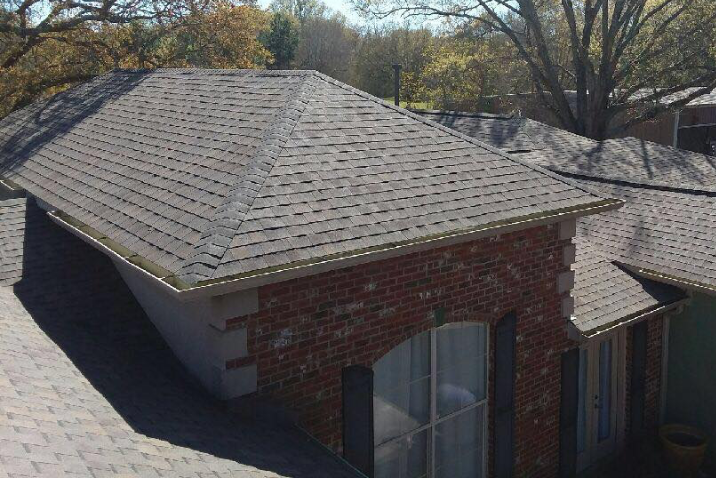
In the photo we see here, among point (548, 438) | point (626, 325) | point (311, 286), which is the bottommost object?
point (548, 438)

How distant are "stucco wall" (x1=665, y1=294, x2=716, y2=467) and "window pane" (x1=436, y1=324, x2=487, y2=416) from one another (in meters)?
4.32

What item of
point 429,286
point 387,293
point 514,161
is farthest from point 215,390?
point 514,161

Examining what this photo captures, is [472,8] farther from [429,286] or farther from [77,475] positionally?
[77,475]

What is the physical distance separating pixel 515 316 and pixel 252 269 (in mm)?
3975

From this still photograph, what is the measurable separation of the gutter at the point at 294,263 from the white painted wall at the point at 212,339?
14 cm

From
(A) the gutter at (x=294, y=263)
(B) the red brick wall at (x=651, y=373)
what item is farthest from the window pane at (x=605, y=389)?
(A) the gutter at (x=294, y=263)

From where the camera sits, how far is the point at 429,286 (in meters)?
7.49

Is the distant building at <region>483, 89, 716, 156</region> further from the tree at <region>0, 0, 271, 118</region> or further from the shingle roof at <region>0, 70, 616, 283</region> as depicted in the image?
the shingle roof at <region>0, 70, 616, 283</region>

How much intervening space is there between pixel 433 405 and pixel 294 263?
296cm

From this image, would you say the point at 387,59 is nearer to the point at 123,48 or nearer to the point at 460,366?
the point at 123,48

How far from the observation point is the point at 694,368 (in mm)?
10805

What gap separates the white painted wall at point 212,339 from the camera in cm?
612

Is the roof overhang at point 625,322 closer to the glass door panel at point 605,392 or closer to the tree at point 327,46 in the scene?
the glass door panel at point 605,392

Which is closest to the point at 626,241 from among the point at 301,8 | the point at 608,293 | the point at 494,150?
the point at 608,293
